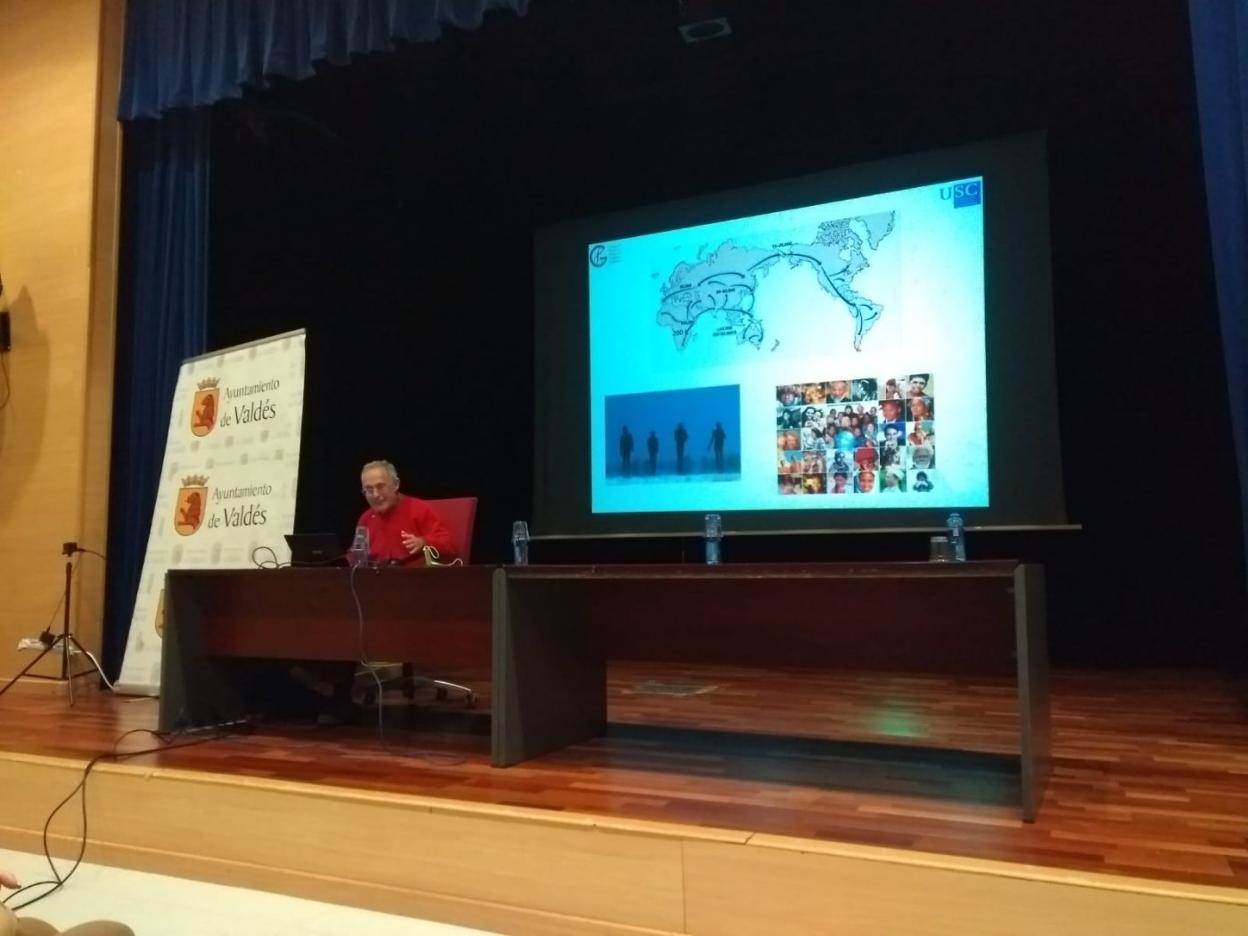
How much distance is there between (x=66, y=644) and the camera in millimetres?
4180

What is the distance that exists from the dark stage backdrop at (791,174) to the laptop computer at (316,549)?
83.4 inches

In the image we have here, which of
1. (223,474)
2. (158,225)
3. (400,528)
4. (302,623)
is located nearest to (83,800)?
(302,623)

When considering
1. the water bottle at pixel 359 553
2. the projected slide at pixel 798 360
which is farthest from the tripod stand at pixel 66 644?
the projected slide at pixel 798 360

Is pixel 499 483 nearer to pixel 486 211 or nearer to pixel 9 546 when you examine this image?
pixel 486 211

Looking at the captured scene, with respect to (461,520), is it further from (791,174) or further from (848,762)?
(791,174)

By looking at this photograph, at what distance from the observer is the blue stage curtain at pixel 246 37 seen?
12.6 feet

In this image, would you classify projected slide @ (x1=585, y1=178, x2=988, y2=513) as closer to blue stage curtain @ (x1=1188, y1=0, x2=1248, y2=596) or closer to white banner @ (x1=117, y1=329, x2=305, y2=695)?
blue stage curtain @ (x1=1188, y1=0, x2=1248, y2=596)

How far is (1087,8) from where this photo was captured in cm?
401

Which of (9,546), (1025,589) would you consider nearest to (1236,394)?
(1025,589)

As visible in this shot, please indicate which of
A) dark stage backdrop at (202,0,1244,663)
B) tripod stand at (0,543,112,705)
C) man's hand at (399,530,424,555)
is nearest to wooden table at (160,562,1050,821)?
man's hand at (399,530,424,555)

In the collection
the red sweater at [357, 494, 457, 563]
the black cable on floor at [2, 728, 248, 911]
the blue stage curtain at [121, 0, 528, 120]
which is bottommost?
the black cable on floor at [2, 728, 248, 911]

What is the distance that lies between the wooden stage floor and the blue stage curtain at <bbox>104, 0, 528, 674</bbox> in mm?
980

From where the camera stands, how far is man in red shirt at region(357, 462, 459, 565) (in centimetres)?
345

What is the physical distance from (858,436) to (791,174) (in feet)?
4.42
